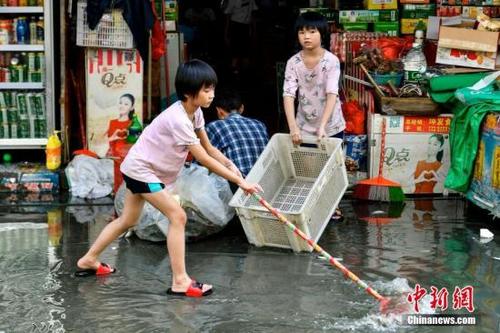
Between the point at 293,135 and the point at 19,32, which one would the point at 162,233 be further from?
the point at 19,32

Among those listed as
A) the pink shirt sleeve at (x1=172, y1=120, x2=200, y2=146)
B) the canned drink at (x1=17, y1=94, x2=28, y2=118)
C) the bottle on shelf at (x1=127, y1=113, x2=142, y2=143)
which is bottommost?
the bottle on shelf at (x1=127, y1=113, x2=142, y2=143)

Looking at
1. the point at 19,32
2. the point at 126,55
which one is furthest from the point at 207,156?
the point at 19,32

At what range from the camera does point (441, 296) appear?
5.67m

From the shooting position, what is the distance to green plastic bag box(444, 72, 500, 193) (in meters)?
7.68

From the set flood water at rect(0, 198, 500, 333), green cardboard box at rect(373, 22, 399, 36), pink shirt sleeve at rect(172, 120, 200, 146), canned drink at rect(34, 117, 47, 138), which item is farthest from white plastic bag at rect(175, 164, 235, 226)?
green cardboard box at rect(373, 22, 399, 36)

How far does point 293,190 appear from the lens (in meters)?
7.59

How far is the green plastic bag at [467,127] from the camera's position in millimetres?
7680

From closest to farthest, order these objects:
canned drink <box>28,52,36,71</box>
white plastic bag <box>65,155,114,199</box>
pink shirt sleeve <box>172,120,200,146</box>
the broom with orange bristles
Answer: pink shirt sleeve <box>172,120,200,146</box>, the broom with orange bristles, white plastic bag <box>65,155,114,199</box>, canned drink <box>28,52,36,71</box>

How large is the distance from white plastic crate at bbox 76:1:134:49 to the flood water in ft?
5.57

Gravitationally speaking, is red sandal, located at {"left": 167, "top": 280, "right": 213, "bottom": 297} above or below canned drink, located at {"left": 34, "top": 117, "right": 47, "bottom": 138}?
below

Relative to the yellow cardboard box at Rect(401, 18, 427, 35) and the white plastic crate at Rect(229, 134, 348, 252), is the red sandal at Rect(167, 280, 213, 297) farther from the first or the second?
the yellow cardboard box at Rect(401, 18, 427, 35)

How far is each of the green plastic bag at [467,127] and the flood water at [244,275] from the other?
0.38 metres

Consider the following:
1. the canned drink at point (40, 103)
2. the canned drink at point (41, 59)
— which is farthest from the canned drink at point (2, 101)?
the canned drink at point (41, 59)

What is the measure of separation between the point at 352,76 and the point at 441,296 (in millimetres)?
3668
